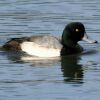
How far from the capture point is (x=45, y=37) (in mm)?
19109

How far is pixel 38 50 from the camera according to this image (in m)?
19.5

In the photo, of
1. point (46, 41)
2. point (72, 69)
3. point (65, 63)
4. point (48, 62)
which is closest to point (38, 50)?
point (46, 41)

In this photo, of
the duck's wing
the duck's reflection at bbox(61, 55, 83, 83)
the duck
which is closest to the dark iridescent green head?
the duck

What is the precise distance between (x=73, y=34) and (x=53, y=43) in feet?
2.72

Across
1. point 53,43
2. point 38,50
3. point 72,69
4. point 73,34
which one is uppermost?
point 73,34

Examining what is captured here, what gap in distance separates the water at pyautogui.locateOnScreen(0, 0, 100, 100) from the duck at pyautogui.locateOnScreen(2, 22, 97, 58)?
346 mm

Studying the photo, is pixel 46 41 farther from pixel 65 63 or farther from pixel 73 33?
pixel 65 63

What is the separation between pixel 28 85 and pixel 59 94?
955mm

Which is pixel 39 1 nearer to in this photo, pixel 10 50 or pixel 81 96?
pixel 10 50

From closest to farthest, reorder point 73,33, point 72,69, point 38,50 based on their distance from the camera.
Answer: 1. point 72,69
2. point 38,50
3. point 73,33

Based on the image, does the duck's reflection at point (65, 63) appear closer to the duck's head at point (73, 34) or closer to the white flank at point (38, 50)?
the white flank at point (38, 50)

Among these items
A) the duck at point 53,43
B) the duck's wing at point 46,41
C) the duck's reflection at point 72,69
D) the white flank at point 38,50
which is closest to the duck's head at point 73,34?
the duck at point 53,43

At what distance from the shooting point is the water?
14.8m

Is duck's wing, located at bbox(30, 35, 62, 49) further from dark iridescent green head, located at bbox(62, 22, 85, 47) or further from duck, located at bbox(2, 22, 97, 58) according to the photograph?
dark iridescent green head, located at bbox(62, 22, 85, 47)
